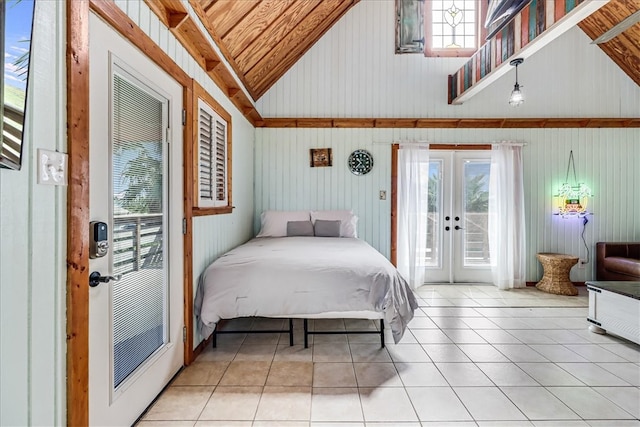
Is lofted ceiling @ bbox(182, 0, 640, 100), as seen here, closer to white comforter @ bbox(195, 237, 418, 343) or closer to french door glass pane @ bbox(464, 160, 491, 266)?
white comforter @ bbox(195, 237, 418, 343)

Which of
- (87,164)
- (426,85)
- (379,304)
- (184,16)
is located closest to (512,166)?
(426,85)

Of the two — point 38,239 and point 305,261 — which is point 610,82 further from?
point 38,239

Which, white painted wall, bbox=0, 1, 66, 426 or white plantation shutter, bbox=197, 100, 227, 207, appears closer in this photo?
white painted wall, bbox=0, 1, 66, 426

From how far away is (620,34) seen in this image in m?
4.54

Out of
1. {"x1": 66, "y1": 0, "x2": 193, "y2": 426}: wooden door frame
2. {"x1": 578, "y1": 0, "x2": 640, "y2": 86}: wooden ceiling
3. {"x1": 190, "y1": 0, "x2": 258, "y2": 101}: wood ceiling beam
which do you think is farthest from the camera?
{"x1": 578, "y1": 0, "x2": 640, "y2": 86}: wooden ceiling

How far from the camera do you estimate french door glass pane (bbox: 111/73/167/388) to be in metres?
1.64

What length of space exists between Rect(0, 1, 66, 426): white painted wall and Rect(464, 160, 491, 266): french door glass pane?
5112 mm

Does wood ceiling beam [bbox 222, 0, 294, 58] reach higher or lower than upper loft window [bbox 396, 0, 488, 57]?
lower

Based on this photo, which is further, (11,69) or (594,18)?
(594,18)

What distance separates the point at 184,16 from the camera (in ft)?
7.05

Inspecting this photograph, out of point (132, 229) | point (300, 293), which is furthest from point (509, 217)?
point (132, 229)

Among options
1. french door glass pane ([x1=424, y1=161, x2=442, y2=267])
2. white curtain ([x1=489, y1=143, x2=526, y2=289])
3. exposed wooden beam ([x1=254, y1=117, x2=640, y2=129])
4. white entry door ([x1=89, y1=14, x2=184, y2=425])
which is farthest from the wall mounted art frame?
white curtain ([x1=489, y1=143, x2=526, y2=289])

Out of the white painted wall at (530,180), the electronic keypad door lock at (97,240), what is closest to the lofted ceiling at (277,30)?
the white painted wall at (530,180)

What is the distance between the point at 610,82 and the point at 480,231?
9.80ft
